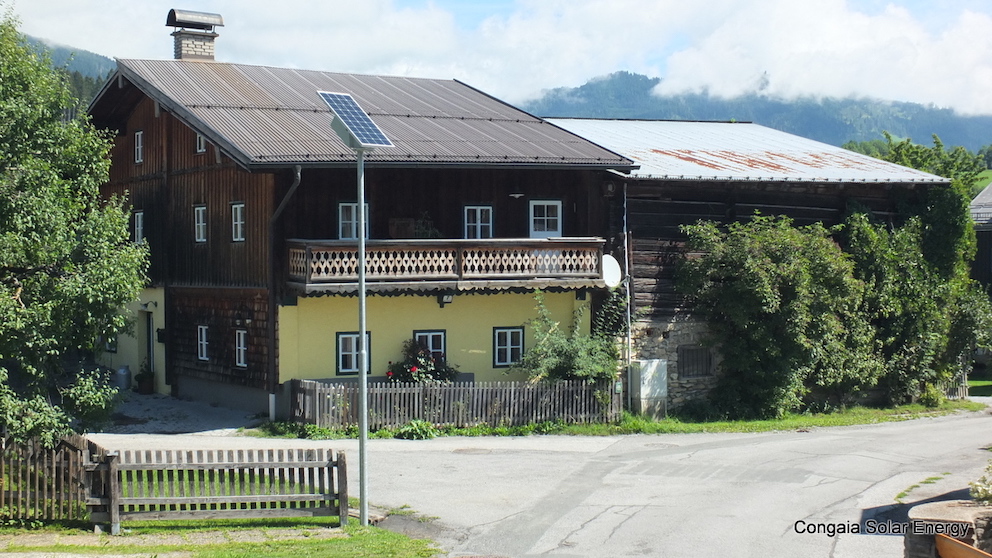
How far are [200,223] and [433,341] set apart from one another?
7.18 m

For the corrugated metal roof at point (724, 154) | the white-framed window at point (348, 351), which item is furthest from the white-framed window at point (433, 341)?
the corrugated metal roof at point (724, 154)

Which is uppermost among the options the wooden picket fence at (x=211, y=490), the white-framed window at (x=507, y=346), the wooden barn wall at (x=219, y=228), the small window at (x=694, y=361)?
the wooden barn wall at (x=219, y=228)

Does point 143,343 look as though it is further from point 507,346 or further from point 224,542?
point 224,542

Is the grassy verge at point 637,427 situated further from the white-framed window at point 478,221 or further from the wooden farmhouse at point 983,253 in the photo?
the wooden farmhouse at point 983,253

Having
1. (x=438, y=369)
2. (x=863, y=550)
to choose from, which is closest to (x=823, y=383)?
(x=438, y=369)

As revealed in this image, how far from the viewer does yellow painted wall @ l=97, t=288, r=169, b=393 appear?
98.9 ft

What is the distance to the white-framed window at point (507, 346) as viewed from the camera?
2697 cm

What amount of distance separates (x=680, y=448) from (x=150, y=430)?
11.8 meters

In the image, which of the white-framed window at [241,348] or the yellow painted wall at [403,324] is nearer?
the yellow painted wall at [403,324]

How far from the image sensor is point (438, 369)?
84.8 feet

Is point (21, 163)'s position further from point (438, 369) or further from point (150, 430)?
point (438, 369)

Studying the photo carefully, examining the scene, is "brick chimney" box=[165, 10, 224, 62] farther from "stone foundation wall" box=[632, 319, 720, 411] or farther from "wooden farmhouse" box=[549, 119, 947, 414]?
"stone foundation wall" box=[632, 319, 720, 411]

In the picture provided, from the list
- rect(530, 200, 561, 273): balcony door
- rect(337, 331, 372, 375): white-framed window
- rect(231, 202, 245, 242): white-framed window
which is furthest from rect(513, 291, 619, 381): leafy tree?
rect(231, 202, 245, 242): white-framed window

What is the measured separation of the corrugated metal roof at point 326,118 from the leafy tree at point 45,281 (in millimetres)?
6750
